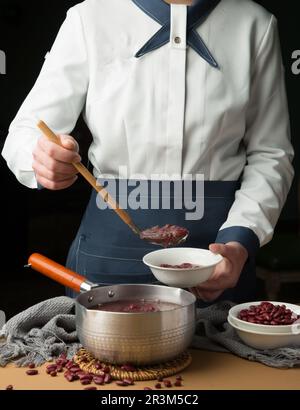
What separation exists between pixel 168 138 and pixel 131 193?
0.62 ft

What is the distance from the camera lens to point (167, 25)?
2113mm

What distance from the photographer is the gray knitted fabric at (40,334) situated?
5.25 ft

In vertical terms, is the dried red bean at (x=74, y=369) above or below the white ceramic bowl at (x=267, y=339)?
below

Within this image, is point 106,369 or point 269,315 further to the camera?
point 269,315

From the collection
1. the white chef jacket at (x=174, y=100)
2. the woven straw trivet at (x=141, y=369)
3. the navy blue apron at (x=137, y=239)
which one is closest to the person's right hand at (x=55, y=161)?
the white chef jacket at (x=174, y=100)

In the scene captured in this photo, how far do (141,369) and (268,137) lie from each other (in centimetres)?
95

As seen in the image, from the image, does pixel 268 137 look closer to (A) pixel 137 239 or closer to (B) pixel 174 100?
(B) pixel 174 100

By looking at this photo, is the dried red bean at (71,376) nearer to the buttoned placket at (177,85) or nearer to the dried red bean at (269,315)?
the dried red bean at (269,315)

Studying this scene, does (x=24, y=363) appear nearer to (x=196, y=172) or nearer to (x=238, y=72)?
(x=196, y=172)

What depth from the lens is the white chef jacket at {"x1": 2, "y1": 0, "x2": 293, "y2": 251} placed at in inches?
82.9

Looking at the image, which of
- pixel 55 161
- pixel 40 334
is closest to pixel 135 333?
pixel 40 334

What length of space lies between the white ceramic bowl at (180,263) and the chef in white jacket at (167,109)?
12.5 inches

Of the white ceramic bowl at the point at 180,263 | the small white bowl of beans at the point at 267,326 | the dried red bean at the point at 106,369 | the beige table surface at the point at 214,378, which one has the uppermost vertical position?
the white ceramic bowl at the point at 180,263

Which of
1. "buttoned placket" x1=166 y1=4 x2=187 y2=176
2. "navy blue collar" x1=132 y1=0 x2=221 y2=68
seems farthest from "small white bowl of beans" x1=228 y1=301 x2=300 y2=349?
"navy blue collar" x1=132 y1=0 x2=221 y2=68
